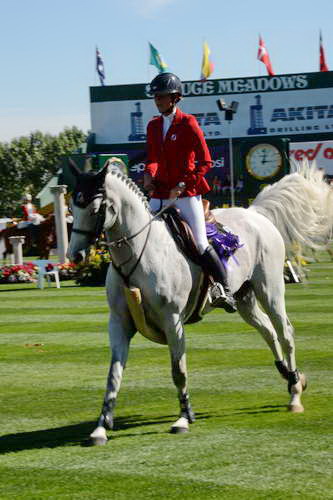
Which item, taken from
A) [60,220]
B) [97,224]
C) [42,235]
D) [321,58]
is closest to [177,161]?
[97,224]

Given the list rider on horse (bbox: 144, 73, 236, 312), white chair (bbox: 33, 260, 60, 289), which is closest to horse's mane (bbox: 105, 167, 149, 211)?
rider on horse (bbox: 144, 73, 236, 312)

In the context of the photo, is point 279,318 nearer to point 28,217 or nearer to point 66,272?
point 66,272

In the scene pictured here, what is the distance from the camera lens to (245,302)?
10203 mm

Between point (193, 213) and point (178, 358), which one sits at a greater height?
point (193, 213)

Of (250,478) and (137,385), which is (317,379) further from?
(250,478)

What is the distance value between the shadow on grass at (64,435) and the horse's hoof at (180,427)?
20 cm

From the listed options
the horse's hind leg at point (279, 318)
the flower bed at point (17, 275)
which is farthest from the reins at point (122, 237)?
the flower bed at point (17, 275)

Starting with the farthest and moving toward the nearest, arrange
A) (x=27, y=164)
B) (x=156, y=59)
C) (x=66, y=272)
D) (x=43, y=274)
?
(x=27, y=164), (x=156, y=59), (x=66, y=272), (x=43, y=274)

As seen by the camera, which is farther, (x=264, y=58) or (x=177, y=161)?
(x=264, y=58)

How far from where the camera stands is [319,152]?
59.8m

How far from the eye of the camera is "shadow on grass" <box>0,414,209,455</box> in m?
8.09

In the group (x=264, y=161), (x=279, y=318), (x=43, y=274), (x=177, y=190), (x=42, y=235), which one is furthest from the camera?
(x=42, y=235)

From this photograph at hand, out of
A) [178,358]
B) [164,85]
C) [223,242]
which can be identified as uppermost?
[164,85]

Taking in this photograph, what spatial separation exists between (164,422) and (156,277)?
1.44 m
